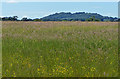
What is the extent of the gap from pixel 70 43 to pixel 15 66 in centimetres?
317

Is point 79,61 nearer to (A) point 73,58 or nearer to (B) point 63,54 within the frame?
(A) point 73,58

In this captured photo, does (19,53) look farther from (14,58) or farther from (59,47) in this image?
(59,47)

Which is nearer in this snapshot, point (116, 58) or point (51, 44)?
point (116, 58)

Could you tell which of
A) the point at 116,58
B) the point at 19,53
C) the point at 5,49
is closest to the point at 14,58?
the point at 19,53

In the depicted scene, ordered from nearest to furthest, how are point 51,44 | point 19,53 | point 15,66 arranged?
1. point 15,66
2. point 19,53
3. point 51,44

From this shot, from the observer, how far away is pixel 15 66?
17.8 ft

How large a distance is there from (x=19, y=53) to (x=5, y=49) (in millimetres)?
921

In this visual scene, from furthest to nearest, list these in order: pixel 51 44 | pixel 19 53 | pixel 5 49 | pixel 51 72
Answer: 1. pixel 51 44
2. pixel 5 49
3. pixel 19 53
4. pixel 51 72

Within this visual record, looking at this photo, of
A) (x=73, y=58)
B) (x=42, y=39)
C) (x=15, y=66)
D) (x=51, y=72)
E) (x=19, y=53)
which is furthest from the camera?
(x=42, y=39)

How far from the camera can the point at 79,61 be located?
18.8 feet

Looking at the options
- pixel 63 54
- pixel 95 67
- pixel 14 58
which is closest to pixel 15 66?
pixel 14 58

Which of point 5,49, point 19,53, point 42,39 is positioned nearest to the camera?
point 19,53

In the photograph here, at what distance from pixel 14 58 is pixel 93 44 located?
337 centimetres

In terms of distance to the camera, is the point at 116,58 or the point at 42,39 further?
the point at 42,39
